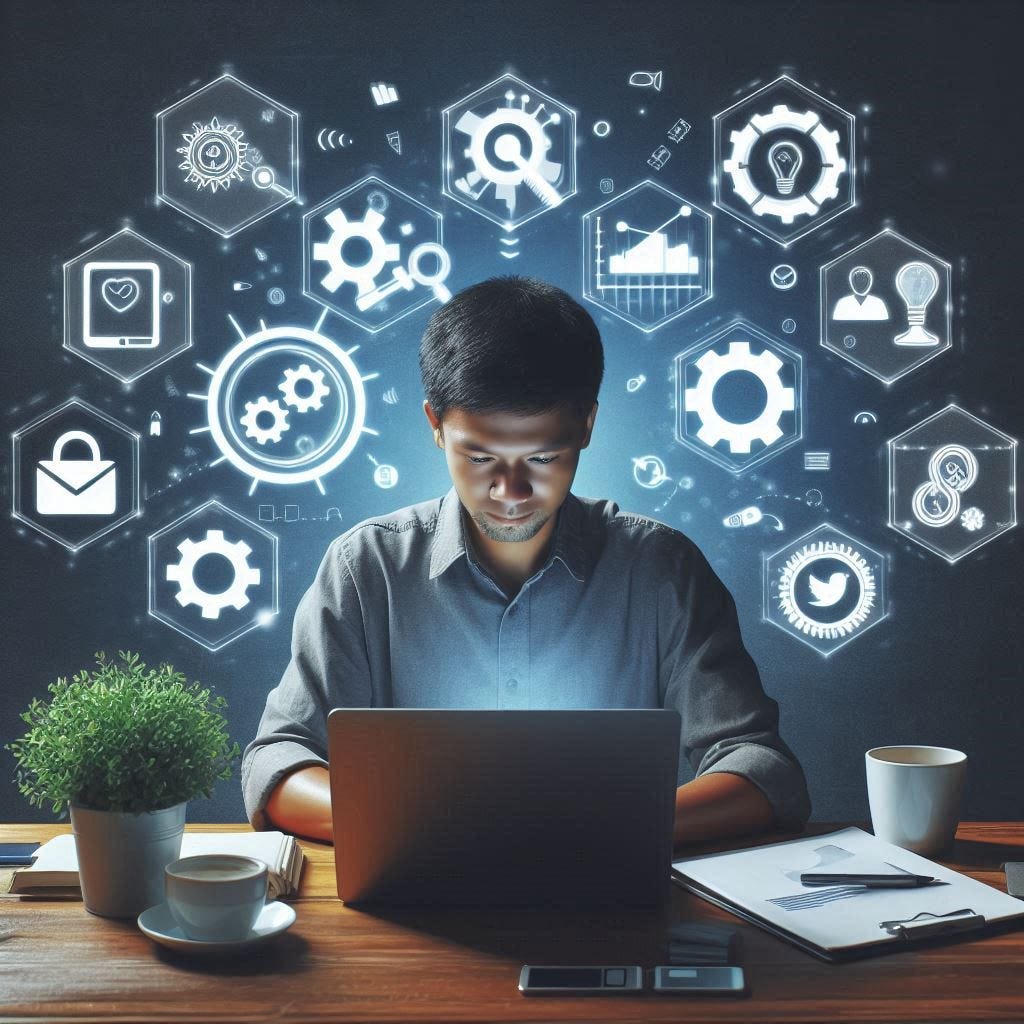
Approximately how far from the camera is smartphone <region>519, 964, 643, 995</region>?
99cm

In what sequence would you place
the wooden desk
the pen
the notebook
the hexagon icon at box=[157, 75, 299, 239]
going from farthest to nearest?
the hexagon icon at box=[157, 75, 299, 239]
the pen
the notebook
the wooden desk

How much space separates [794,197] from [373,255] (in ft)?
3.41

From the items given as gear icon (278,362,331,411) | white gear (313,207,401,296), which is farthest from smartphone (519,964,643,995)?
white gear (313,207,401,296)

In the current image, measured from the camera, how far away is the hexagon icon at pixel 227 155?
8.82 feet

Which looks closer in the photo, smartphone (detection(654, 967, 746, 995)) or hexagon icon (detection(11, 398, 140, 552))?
smartphone (detection(654, 967, 746, 995))

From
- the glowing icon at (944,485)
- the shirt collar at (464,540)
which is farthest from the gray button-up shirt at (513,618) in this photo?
the glowing icon at (944,485)

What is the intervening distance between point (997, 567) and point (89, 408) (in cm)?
226

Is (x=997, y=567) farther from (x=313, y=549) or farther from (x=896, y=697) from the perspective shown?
(x=313, y=549)

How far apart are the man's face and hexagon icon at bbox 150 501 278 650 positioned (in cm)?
103

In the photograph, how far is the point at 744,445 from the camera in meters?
2.71

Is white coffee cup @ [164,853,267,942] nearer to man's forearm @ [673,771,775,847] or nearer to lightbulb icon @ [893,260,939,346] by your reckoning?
man's forearm @ [673,771,775,847]

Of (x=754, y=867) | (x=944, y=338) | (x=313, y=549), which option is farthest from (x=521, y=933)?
(x=944, y=338)

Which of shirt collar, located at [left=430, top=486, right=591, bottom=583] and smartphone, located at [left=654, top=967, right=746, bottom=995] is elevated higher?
shirt collar, located at [left=430, top=486, right=591, bottom=583]

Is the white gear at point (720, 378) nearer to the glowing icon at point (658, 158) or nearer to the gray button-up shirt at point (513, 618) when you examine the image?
the glowing icon at point (658, 158)
